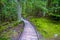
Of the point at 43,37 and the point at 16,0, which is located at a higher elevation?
the point at 16,0

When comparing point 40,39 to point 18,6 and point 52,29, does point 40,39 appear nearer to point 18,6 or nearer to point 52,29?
point 52,29

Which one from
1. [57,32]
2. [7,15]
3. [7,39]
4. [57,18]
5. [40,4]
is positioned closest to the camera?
[7,39]

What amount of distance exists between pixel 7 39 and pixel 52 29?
5.21 metres

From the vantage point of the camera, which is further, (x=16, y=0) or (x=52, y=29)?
(x=16, y=0)

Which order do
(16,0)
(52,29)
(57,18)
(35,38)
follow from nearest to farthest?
(35,38), (52,29), (57,18), (16,0)

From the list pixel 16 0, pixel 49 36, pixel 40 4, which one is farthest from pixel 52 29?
pixel 40 4

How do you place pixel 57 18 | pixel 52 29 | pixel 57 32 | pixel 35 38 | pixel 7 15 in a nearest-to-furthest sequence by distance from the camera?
1. pixel 35 38
2. pixel 57 32
3. pixel 52 29
4. pixel 57 18
5. pixel 7 15

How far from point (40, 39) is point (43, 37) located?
585mm

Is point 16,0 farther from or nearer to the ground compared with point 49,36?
farther from the ground

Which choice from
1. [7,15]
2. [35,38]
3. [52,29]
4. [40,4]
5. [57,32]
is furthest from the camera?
[40,4]

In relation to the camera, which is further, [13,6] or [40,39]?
[13,6]

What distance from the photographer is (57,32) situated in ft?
44.7

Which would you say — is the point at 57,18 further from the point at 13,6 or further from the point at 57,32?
the point at 13,6

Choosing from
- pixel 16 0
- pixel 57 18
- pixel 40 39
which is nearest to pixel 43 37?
pixel 40 39
